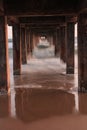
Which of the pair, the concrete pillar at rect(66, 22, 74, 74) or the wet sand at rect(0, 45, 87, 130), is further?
the concrete pillar at rect(66, 22, 74, 74)

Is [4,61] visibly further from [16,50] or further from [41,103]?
[16,50]

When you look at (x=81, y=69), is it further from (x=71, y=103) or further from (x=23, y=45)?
(x=23, y=45)

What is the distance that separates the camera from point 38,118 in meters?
7.35

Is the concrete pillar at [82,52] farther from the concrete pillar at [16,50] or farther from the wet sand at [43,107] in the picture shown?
the concrete pillar at [16,50]

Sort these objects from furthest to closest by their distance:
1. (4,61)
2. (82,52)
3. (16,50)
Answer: (16,50)
(4,61)
(82,52)

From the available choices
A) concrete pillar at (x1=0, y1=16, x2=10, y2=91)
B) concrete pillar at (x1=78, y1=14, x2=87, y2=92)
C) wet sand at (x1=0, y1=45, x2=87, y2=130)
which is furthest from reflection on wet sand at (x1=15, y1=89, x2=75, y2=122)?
concrete pillar at (x1=78, y1=14, x2=87, y2=92)

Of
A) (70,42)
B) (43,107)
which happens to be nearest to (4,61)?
(43,107)

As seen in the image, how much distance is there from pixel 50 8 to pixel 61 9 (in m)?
0.38

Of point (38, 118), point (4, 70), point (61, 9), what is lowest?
point (38, 118)

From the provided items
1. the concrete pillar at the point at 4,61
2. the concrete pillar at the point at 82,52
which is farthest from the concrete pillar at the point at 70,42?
the concrete pillar at the point at 4,61

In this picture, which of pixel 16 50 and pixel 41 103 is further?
pixel 16 50

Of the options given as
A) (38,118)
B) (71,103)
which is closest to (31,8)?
(71,103)

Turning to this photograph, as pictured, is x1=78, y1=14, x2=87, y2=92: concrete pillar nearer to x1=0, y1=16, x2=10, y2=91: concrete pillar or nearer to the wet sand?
the wet sand

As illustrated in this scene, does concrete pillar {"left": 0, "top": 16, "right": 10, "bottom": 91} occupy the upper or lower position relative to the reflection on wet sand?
upper
